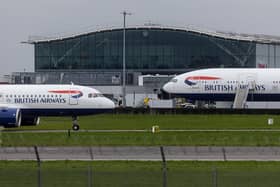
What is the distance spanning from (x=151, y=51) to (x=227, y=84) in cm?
5459

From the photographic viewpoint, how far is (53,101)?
62156 mm

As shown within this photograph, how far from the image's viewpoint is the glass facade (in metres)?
149

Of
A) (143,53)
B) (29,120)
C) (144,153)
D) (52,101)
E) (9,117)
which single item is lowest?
(29,120)

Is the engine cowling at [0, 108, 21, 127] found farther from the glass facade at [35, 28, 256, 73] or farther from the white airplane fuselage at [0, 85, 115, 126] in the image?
the glass facade at [35, 28, 256, 73]

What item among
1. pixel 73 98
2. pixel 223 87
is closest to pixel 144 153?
pixel 73 98

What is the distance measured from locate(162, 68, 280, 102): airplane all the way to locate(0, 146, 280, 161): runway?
56.3 meters

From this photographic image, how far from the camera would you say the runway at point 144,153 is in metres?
38.1
